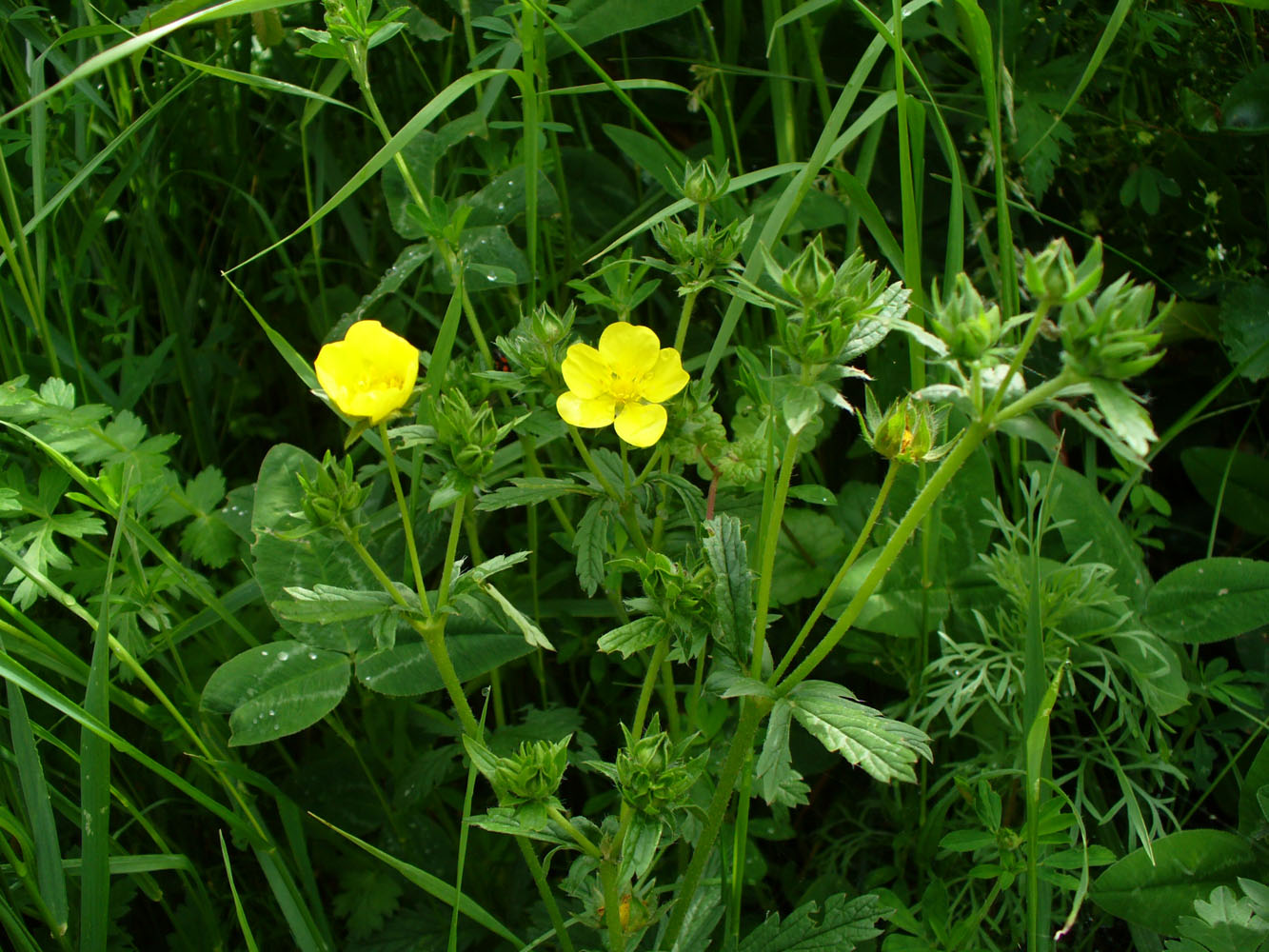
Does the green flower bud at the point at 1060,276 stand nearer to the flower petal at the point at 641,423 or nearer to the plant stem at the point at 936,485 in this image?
the plant stem at the point at 936,485

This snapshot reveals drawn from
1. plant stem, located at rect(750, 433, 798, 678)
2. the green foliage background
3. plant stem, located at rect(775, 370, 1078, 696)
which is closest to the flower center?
the green foliage background

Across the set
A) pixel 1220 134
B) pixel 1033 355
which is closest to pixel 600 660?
pixel 1033 355

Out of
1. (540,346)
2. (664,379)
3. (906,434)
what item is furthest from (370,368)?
(906,434)

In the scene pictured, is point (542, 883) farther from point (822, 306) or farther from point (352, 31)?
point (352, 31)

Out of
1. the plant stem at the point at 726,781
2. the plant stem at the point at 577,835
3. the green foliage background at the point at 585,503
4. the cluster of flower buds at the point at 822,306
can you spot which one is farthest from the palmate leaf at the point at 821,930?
the cluster of flower buds at the point at 822,306

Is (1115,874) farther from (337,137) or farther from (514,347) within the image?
(337,137)

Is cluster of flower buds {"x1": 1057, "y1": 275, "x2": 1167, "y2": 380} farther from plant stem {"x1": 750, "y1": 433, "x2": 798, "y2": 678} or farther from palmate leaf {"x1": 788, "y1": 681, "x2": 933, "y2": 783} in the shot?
palmate leaf {"x1": 788, "y1": 681, "x2": 933, "y2": 783}
